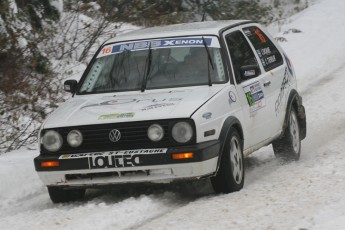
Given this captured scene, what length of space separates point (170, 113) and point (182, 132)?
20cm

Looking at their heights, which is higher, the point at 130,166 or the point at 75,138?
the point at 75,138

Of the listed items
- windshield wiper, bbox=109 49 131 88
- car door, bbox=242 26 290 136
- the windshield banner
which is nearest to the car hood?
windshield wiper, bbox=109 49 131 88

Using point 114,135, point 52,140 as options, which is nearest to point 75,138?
point 52,140

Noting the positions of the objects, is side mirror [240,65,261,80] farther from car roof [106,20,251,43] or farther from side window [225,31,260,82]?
car roof [106,20,251,43]

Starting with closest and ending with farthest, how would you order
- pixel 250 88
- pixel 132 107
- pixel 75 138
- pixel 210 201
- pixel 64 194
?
pixel 210 201
pixel 75 138
pixel 132 107
pixel 64 194
pixel 250 88

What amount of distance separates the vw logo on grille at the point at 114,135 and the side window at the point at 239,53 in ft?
5.14

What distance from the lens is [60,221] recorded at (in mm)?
6062

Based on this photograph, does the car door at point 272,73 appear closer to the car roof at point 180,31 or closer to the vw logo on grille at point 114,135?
the car roof at point 180,31

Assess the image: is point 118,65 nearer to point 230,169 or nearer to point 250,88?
point 250,88

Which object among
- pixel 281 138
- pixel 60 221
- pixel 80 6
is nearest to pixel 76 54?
pixel 80 6

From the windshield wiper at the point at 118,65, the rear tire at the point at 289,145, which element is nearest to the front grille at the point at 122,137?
the windshield wiper at the point at 118,65

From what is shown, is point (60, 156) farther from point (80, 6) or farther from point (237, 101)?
point (80, 6)

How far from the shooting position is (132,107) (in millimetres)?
6664

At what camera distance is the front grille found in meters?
6.34
